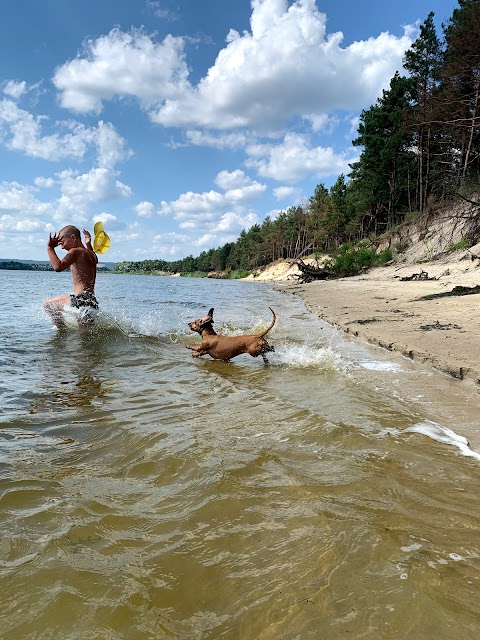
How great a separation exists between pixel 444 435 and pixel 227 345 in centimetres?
414

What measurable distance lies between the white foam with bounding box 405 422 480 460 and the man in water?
7.28 meters

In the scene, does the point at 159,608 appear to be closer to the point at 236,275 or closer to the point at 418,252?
Result: the point at 418,252

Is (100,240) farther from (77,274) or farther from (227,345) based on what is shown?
(227,345)

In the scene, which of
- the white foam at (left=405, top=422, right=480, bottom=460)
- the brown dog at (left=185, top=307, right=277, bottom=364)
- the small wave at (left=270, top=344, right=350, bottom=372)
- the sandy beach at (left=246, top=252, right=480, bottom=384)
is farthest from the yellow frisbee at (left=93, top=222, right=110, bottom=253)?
the white foam at (left=405, top=422, right=480, bottom=460)

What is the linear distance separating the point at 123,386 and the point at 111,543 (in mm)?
3484

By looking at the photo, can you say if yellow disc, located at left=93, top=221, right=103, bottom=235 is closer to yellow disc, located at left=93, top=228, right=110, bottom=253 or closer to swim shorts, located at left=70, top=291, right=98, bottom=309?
yellow disc, located at left=93, top=228, right=110, bottom=253

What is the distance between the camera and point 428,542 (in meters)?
2.13

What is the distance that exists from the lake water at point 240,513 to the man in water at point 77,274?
13.3ft

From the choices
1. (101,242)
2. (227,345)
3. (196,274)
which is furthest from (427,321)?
(196,274)

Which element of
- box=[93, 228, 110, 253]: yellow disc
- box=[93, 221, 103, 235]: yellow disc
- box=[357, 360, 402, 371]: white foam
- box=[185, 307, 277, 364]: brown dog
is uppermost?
box=[93, 221, 103, 235]: yellow disc

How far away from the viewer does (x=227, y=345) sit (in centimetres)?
720

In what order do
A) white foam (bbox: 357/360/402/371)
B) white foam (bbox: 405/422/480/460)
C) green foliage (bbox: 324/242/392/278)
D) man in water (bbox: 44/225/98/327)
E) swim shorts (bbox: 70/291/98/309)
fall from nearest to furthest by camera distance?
white foam (bbox: 405/422/480/460) < white foam (bbox: 357/360/402/371) < man in water (bbox: 44/225/98/327) < swim shorts (bbox: 70/291/98/309) < green foliage (bbox: 324/242/392/278)

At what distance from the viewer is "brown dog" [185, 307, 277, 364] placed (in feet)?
22.4

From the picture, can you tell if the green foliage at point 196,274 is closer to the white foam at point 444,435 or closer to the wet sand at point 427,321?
the wet sand at point 427,321
